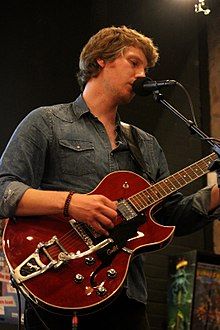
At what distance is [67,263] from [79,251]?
0.06 m

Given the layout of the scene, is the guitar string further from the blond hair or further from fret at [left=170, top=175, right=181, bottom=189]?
the blond hair

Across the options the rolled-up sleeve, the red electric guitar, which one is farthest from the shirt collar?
the rolled-up sleeve

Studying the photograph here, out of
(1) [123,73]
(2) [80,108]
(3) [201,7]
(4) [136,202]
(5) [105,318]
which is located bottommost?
(5) [105,318]

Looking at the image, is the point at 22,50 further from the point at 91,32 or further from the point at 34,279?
the point at 34,279

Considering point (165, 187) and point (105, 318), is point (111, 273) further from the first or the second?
point (165, 187)

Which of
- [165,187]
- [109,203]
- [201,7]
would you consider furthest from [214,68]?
[109,203]

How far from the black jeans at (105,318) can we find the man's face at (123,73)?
78 cm

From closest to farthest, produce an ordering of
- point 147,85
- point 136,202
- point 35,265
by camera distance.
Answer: point 35,265
point 136,202
point 147,85

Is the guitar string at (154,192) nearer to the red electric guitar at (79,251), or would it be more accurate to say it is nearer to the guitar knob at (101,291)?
the red electric guitar at (79,251)

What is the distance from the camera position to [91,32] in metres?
4.02

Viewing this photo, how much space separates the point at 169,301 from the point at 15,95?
1653 millimetres

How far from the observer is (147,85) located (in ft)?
6.72

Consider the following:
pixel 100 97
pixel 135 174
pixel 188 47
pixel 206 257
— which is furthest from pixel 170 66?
pixel 135 174

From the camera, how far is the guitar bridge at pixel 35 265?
1.68 metres
